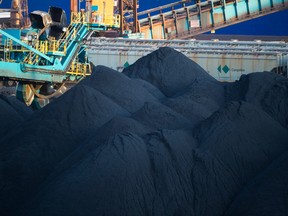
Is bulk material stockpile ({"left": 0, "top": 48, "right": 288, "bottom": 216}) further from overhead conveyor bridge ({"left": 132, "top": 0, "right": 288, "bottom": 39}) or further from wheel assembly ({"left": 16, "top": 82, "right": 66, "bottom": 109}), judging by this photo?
overhead conveyor bridge ({"left": 132, "top": 0, "right": 288, "bottom": 39})

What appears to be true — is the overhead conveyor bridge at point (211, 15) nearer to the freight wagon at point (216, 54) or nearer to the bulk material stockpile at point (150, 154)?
the freight wagon at point (216, 54)

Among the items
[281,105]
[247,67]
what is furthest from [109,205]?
[247,67]

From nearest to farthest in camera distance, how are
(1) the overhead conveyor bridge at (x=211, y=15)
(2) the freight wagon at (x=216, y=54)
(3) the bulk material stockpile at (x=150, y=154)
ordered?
A: (3) the bulk material stockpile at (x=150, y=154)
(2) the freight wagon at (x=216, y=54)
(1) the overhead conveyor bridge at (x=211, y=15)

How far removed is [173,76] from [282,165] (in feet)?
22.2

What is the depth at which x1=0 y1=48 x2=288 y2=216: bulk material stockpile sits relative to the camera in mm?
11039

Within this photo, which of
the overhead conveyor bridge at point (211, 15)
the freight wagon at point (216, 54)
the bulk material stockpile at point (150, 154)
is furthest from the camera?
the overhead conveyor bridge at point (211, 15)

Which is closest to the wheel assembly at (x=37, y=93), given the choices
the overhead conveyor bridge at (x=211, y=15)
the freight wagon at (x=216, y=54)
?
the freight wagon at (x=216, y=54)

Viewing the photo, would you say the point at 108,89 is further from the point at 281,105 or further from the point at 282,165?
the point at 282,165

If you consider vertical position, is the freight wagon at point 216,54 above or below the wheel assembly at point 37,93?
above

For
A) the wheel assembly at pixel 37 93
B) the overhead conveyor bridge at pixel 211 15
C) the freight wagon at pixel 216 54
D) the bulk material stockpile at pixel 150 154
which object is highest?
the overhead conveyor bridge at pixel 211 15

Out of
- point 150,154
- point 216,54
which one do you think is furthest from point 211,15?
point 150,154

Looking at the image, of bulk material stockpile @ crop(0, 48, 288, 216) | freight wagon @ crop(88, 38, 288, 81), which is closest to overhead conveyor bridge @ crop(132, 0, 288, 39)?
freight wagon @ crop(88, 38, 288, 81)

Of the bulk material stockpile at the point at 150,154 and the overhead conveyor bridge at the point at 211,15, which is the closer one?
the bulk material stockpile at the point at 150,154

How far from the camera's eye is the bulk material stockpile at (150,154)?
11.0 m
